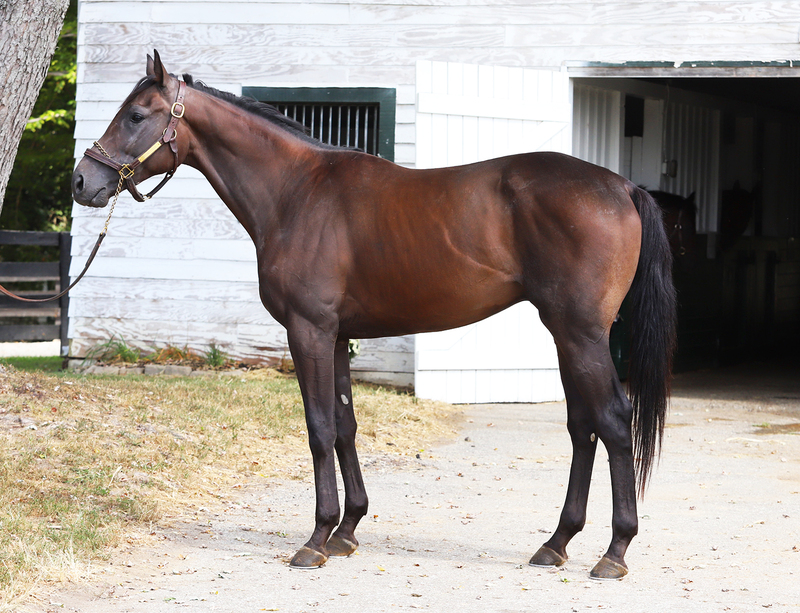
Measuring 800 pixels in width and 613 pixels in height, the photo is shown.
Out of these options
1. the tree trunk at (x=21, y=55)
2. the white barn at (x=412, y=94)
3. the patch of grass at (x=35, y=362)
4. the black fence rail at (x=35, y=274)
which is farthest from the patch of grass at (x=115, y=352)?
the tree trunk at (x=21, y=55)

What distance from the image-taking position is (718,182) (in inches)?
450

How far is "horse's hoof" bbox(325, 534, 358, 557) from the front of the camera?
13.7 feet

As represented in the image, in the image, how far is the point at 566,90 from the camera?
8.02 meters

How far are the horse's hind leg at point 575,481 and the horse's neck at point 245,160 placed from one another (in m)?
1.46

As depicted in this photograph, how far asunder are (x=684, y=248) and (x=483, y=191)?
6239 mm

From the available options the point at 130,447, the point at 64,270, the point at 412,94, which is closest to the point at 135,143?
the point at 130,447

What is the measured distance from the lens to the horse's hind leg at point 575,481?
404 cm

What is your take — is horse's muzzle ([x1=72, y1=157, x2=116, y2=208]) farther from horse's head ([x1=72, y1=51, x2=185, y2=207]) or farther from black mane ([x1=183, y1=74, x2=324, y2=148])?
black mane ([x1=183, y1=74, x2=324, y2=148])

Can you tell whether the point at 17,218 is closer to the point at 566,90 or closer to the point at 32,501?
the point at 566,90

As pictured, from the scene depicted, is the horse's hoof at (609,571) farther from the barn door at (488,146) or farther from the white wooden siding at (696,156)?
the white wooden siding at (696,156)

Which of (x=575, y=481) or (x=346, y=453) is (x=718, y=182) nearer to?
(x=575, y=481)

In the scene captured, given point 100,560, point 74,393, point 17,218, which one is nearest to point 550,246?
point 100,560

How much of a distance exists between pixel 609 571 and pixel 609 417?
0.62 metres

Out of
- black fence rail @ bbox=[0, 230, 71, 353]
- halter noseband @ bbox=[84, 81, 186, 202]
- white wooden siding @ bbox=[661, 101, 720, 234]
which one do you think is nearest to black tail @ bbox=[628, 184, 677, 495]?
halter noseband @ bbox=[84, 81, 186, 202]
